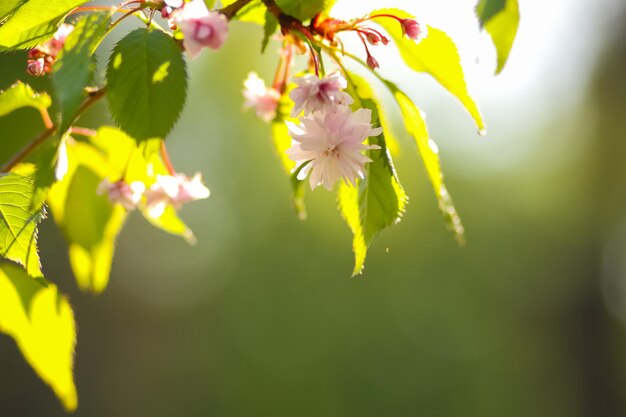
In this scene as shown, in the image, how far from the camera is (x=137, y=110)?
437 mm

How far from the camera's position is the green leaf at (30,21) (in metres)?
0.47

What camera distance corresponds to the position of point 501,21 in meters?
0.38

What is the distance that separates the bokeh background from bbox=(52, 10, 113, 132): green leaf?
712 cm

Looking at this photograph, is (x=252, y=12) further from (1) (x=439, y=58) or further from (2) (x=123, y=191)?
(2) (x=123, y=191)

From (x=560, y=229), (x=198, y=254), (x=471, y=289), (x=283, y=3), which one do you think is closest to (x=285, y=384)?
(x=198, y=254)

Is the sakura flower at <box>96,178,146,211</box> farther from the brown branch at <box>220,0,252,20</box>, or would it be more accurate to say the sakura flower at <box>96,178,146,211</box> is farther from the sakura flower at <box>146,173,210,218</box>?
the brown branch at <box>220,0,252,20</box>

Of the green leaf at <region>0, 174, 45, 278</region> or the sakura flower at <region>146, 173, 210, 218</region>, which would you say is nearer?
the green leaf at <region>0, 174, 45, 278</region>

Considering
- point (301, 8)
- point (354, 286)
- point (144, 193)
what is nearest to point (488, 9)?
point (301, 8)

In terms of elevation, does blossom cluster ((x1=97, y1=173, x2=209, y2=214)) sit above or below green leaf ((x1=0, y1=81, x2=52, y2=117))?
below

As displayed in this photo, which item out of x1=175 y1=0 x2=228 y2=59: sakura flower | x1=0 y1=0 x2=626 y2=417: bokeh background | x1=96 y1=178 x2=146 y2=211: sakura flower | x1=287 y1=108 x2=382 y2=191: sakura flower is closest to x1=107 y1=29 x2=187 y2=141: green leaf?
x1=175 y1=0 x2=228 y2=59: sakura flower

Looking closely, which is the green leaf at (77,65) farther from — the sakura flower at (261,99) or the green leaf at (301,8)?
the sakura flower at (261,99)

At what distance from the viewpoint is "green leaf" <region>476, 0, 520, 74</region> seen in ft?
1.25

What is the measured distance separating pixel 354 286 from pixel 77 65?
918 cm

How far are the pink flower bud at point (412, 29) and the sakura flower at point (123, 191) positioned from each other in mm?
326
